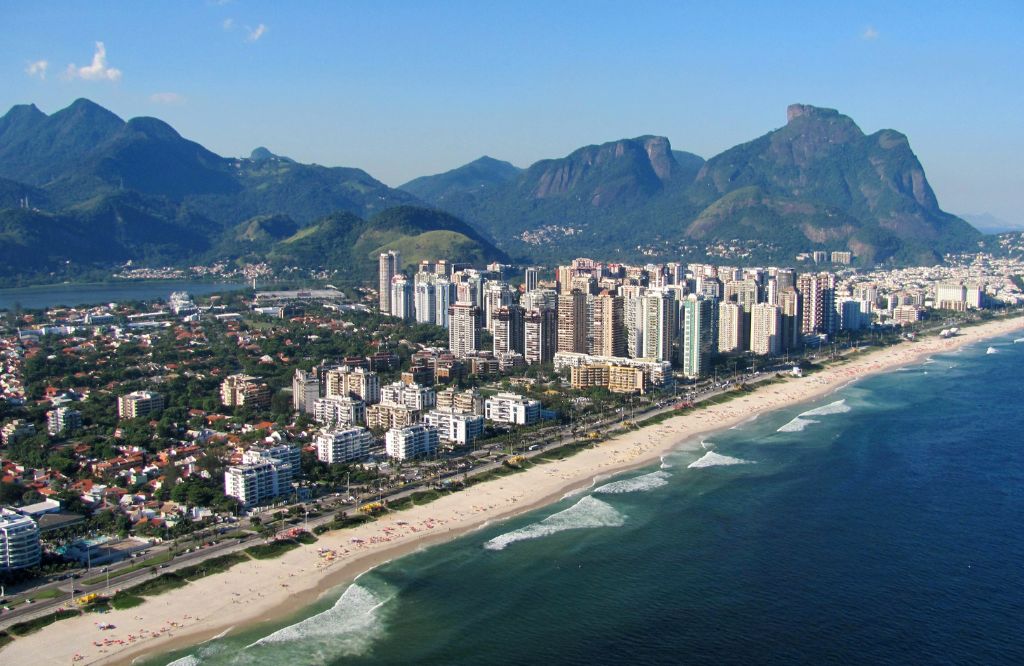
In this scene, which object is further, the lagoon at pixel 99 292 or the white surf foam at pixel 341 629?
the lagoon at pixel 99 292

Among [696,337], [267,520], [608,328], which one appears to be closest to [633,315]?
[608,328]

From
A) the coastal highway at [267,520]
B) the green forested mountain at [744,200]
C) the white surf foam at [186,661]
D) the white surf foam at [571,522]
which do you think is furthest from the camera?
the green forested mountain at [744,200]

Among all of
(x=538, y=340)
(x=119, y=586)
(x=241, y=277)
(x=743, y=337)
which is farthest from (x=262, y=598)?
(x=241, y=277)

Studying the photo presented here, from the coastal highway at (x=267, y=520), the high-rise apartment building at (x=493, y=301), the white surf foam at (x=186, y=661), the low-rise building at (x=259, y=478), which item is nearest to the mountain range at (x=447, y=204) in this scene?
the high-rise apartment building at (x=493, y=301)

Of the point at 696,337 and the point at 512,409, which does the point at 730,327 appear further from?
the point at 512,409

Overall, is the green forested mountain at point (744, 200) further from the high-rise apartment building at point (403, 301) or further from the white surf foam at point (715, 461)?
the white surf foam at point (715, 461)

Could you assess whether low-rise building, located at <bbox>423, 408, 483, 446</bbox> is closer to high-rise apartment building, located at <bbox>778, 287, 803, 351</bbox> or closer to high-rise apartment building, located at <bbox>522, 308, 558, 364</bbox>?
high-rise apartment building, located at <bbox>522, 308, 558, 364</bbox>

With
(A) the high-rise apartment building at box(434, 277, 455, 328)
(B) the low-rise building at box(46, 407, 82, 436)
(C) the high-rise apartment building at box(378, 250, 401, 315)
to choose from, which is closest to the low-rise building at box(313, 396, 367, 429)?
(B) the low-rise building at box(46, 407, 82, 436)

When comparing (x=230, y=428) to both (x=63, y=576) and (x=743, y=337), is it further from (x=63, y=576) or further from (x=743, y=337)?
(x=743, y=337)
